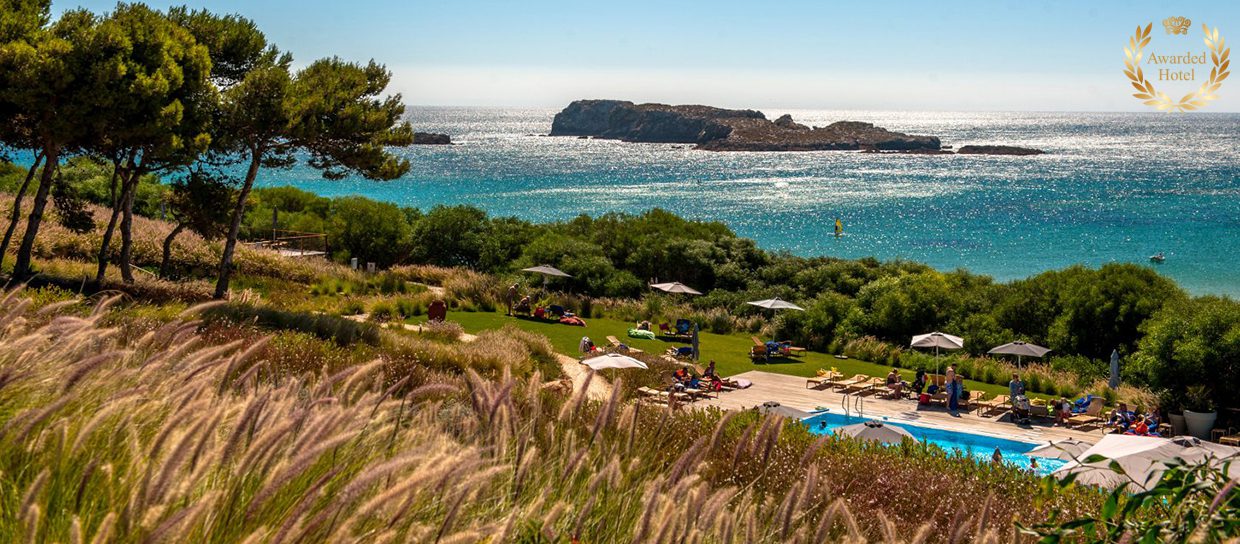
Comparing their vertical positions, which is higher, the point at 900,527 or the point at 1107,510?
the point at 1107,510

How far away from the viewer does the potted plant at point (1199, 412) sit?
20.1 meters

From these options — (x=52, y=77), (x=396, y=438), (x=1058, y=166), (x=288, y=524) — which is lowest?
(x=1058, y=166)

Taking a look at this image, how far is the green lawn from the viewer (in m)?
25.0

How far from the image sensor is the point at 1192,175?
139750mm

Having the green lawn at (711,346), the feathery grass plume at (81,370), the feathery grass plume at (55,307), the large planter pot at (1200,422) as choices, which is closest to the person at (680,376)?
the green lawn at (711,346)

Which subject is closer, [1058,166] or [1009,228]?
[1009,228]

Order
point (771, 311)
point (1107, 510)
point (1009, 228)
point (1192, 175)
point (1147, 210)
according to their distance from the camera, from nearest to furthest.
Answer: point (1107, 510), point (771, 311), point (1009, 228), point (1147, 210), point (1192, 175)

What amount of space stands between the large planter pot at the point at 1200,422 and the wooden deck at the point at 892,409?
2.11m

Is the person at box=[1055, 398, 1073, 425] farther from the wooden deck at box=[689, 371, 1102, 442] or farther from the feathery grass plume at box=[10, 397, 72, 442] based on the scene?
the feathery grass plume at box=[10, 397, 72, 442]

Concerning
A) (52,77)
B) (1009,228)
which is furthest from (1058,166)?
(52,77)

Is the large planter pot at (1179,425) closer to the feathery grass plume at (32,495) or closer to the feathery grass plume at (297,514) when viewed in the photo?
the feathery grass plume at (297,514)

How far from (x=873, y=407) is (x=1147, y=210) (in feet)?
294

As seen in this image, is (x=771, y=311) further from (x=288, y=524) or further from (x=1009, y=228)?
(x=1009, y=228)

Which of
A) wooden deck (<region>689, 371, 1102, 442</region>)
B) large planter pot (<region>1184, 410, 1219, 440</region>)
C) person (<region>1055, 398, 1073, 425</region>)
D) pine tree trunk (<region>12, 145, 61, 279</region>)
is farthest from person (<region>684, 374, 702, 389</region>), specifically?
pine tree trunk (<region>12, 145, 61, 279</region>)
